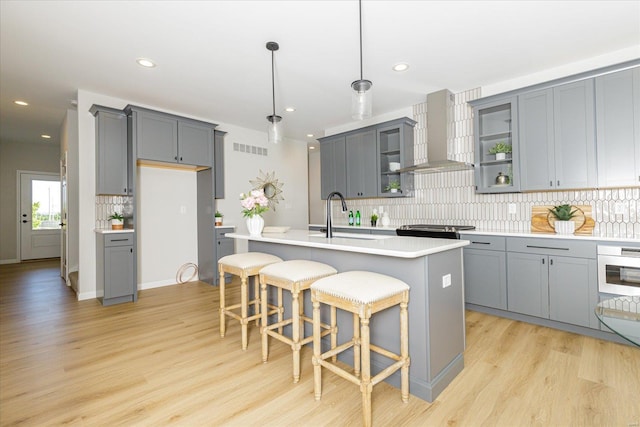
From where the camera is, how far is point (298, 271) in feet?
7.23

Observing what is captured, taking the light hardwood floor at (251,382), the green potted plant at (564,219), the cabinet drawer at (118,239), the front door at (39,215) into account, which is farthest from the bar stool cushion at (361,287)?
the front door at (39,215)

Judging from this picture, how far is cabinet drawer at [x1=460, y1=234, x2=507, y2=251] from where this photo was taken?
3.22 metres

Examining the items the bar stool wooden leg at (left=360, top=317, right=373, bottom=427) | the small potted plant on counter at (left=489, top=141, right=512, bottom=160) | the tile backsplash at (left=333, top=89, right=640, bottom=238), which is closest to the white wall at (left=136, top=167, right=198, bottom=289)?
the tile backsplash at (left=333, top=89, right=640, bottom=238)

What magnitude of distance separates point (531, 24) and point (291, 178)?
458cm

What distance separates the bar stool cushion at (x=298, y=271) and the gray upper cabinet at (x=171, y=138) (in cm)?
282

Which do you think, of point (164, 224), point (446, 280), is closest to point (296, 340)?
point (446, 280)

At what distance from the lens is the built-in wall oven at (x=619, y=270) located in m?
2.52

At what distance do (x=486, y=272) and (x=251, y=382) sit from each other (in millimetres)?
2635

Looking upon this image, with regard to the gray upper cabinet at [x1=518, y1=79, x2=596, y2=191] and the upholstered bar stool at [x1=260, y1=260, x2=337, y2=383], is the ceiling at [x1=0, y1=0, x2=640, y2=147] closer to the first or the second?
the gray upper cabinet at [x1=518, y1=79, x2=596, y2=191]

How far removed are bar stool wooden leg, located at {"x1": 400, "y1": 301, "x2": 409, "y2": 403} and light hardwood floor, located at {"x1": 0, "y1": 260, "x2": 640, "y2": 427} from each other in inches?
3.3

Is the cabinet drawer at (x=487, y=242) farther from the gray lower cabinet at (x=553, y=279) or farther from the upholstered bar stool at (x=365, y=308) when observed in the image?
the upholstered bar stool at (x=365, y=308)

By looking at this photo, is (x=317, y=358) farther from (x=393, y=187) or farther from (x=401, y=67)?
(x=393, y=187)

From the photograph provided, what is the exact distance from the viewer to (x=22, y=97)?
4125 mm

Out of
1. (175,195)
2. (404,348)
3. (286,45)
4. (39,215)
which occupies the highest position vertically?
(286,45)
